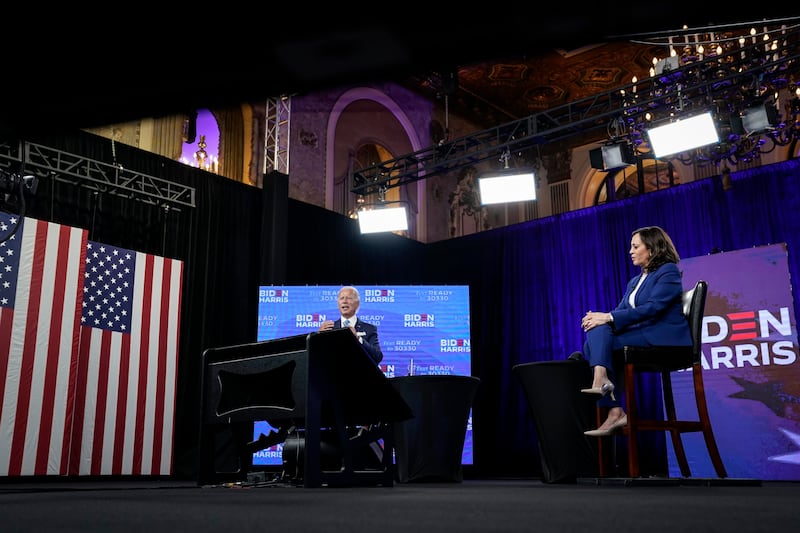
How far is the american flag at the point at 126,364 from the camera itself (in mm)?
5836

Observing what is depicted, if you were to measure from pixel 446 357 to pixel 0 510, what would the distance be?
5.50 meters

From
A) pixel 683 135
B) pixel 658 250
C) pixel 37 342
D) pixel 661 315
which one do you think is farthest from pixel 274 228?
pixel 661 315

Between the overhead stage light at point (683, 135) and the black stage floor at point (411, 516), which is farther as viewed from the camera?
the overhead stage light at point (683, 135)

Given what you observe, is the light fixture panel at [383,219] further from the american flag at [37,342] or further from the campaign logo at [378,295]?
the american flag at [37,342]

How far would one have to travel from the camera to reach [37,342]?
5430mm

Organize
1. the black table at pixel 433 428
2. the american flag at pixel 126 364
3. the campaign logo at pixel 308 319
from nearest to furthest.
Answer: the black table at pixel 433 428, the american flag at pixel 126 364, the campaign logo at pixel 308 319

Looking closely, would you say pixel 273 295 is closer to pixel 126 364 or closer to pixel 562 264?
pixel 126 364

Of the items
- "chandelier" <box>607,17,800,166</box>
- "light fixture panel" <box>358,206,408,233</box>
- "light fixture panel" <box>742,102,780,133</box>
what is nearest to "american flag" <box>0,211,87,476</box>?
"light fixture panel" <box>358,206,408,233</box>

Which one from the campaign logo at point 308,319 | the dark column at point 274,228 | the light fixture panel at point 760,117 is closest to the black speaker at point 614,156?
the light fixture panel at point 760,117

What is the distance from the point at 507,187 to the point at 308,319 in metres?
2.38

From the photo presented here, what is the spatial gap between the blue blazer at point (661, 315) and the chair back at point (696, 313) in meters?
0.04

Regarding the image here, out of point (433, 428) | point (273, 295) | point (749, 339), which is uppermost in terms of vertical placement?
point (273, 295)

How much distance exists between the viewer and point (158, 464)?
6184 mm

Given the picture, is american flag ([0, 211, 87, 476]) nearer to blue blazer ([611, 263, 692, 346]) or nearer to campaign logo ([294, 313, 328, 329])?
campaign logo ([294, 313, 328, 329])
